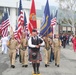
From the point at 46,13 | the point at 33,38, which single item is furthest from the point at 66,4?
the point at 33,38

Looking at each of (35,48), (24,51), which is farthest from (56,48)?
(35,48)

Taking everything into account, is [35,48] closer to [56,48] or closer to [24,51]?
[24,51]

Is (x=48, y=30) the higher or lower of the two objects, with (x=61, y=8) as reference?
lower

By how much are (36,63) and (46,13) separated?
17.9 feet

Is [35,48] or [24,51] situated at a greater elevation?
[35,48]

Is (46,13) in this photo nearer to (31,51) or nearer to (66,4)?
(31,51)

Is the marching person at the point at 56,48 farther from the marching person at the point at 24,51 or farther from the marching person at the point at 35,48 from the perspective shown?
the marching person at the point at 35,48

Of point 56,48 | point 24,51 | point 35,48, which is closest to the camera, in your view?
point 35,48

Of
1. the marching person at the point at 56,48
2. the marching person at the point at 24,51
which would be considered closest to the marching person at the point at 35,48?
the marching person at the point at 24,51

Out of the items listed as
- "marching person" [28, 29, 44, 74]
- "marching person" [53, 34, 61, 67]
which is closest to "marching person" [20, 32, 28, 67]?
"marching person" [53, 34, 61, 67]

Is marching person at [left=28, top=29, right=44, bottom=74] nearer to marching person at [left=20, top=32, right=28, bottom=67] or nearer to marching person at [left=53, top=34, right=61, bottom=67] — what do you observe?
marching person at [left=20, top=32, right=28, bottom=67]

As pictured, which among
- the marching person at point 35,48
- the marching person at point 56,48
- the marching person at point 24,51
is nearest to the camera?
the marching person at point 35,48

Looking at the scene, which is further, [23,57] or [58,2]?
[58,2]

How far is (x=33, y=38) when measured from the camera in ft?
39.7
